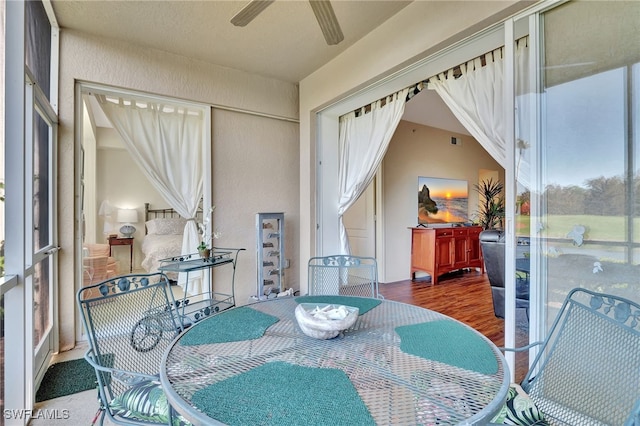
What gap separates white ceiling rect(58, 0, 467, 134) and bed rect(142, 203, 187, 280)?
2962 mm

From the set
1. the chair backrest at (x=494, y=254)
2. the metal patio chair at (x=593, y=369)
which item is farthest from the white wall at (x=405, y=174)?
the metal patio chair at (x=593, y=369)

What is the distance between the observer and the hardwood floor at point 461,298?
3.02 meters

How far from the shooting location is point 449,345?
1108 millimetres

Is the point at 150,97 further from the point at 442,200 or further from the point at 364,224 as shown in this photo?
the point at 442,200

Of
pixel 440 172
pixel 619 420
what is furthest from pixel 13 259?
pixel 440 172

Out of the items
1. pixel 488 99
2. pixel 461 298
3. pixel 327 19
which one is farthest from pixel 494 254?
pixel 327 19

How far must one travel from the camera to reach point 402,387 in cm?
86

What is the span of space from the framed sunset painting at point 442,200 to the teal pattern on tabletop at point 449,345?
14.2 feet

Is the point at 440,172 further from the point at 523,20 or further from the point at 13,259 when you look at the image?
the point at 13,259

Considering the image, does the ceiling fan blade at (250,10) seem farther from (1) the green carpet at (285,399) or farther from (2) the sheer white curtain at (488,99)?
(1) the green carpet at (285,399)

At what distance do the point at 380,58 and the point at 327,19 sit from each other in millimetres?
1226

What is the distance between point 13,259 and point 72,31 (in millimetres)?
2303

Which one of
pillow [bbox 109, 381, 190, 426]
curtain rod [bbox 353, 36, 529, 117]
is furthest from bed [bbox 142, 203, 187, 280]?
pillow [bbox 109, 381, 190, 426]

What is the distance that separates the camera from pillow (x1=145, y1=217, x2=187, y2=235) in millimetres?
5809
